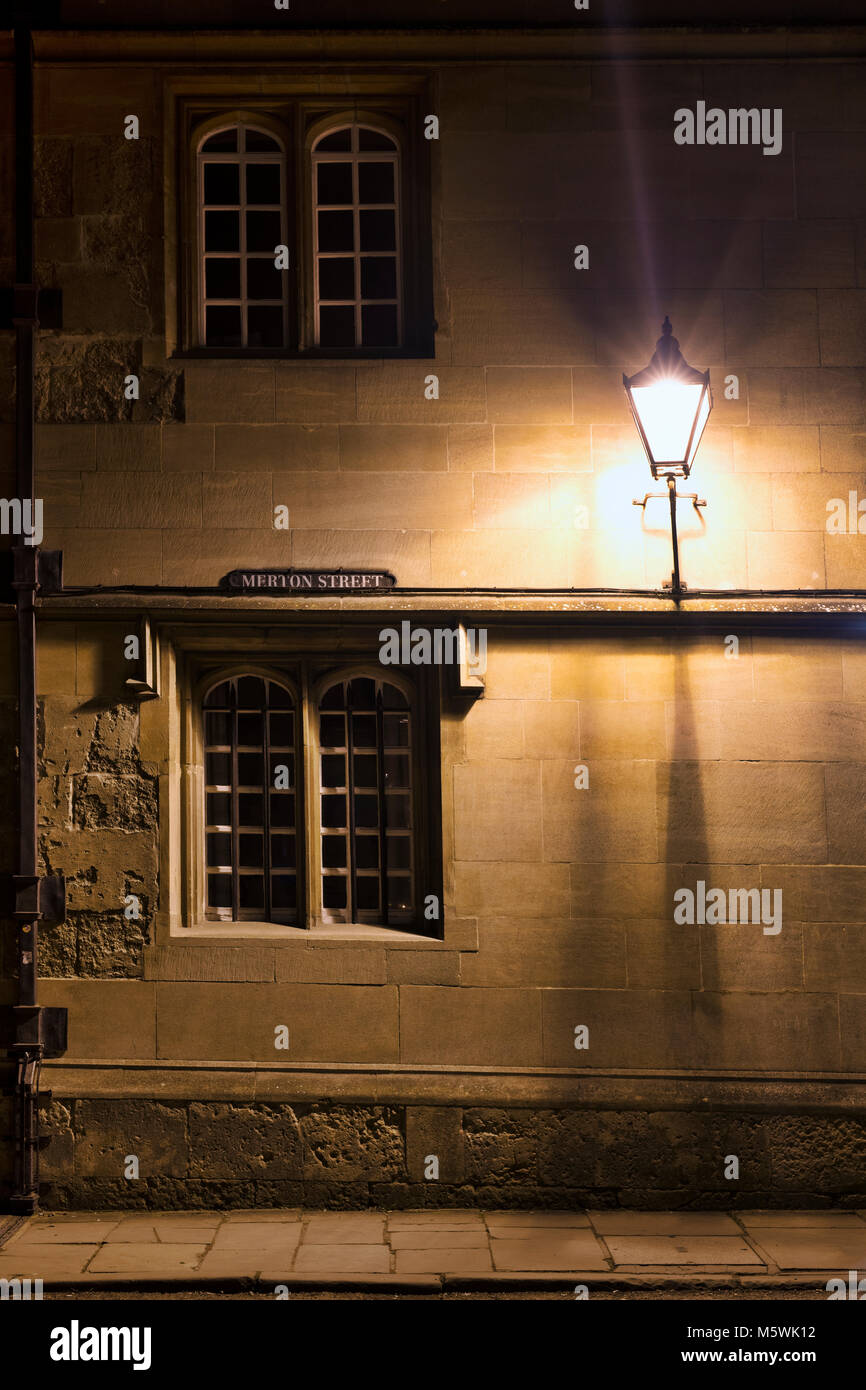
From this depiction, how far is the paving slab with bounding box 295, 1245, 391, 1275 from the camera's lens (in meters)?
5.54

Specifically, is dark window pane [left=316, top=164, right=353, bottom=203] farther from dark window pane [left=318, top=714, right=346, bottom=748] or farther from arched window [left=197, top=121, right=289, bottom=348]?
dark window pane [left=318, top=714, right=346, bottom=748]

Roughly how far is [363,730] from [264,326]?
2835 mm

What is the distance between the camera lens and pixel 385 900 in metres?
6.92

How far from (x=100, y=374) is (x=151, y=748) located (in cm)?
247

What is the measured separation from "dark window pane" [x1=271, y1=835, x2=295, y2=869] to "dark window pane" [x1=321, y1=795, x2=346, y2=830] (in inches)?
10.1

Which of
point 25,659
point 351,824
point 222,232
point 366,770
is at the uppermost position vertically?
point 222,232

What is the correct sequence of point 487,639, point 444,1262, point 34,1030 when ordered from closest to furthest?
point 444,1262
point 34,1030
point 487,639

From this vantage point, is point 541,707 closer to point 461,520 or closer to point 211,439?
point 461,520

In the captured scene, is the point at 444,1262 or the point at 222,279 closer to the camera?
the point at 444,1262

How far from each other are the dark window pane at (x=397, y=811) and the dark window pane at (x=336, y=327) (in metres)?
3.07

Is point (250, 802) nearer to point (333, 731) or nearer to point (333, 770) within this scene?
point (333, 770)

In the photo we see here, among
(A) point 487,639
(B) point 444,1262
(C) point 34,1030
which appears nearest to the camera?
(B) point 444,1262

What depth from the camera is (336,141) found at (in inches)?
281

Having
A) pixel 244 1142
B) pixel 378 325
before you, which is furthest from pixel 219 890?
pixel 378 325
